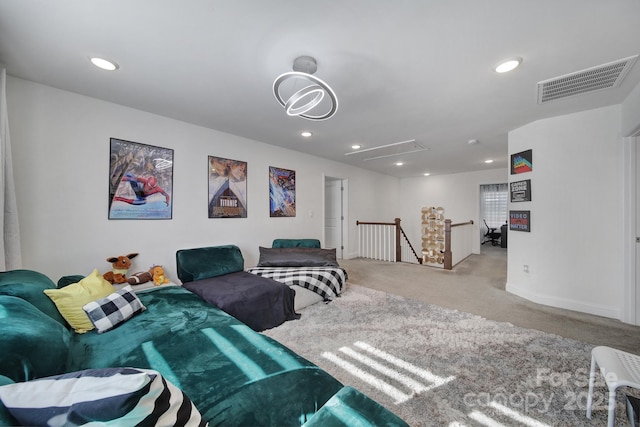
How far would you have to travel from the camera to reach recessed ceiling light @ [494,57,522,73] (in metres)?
1.84

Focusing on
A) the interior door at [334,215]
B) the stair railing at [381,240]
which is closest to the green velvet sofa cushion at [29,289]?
the interior door at [334,215]

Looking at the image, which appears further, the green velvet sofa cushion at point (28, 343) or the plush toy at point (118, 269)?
the plush toy at point (118, 269)

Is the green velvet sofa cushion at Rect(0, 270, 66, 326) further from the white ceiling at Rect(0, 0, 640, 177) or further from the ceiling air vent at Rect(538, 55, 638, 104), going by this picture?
the ceiling air vent at Rect(538, 55, 638, 104)

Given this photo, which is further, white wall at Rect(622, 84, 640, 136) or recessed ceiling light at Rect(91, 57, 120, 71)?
white wall at Rect(622, 84, 640, 136)

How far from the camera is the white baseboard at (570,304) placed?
104 inches

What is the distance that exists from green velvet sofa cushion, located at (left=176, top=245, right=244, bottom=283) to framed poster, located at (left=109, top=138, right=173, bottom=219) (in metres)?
0.59

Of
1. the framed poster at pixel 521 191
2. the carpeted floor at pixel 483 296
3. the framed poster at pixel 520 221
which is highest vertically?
the framed poster at pixel 521 191

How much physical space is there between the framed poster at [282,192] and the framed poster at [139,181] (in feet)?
5.12

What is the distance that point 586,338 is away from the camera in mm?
2193

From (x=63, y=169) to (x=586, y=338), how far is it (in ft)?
17.3

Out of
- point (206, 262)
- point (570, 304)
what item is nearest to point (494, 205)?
point (570, 304)

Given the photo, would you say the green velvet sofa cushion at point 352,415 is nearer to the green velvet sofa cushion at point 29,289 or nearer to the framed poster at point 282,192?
the green velvet sofa cushion at point 29,289

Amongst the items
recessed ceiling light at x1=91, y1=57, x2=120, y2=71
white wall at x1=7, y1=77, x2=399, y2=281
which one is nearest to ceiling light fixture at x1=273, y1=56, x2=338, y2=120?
recessed ceiling light at x1=91, y1=57, x2=120, y2=71

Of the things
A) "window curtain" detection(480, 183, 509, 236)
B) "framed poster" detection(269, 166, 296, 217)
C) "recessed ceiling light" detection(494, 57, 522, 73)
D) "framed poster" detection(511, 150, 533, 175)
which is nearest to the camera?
"recessed ceiling light" detection(494, 57, 522, 73)
